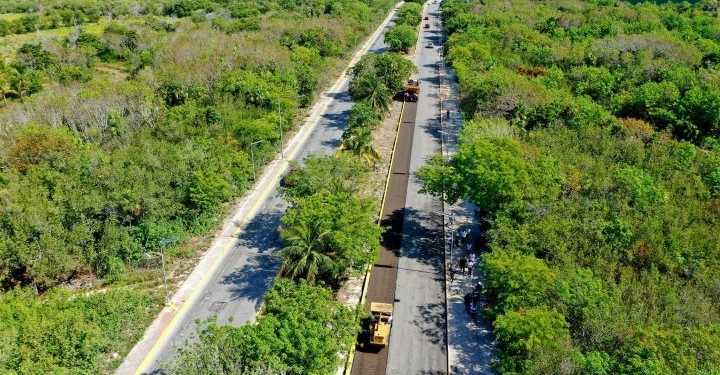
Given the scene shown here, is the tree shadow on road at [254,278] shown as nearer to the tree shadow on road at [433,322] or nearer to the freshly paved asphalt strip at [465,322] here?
the tree shadow on road at [433,322]

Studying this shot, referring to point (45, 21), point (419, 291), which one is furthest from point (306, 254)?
point (45, 21)

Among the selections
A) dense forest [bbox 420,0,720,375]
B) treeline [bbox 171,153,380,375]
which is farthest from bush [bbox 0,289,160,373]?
dense forest [bbox 420,0,720,375]

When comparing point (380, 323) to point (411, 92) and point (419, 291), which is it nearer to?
point (419, 291)

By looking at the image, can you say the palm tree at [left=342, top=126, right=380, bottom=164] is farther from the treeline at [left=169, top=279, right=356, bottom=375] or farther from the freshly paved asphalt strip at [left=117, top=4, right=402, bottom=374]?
the treeline at [left=169, top=279, right=356, bottom=375]

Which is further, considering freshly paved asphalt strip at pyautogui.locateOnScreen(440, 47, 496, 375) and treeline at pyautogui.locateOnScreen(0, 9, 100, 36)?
treeline at pyautogui.locateOnScreen(0, 9, 100, 36)

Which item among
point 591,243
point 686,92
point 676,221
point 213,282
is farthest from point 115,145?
point 686,92

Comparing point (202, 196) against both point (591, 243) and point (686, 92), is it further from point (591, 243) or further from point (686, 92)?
point (686, 92)
